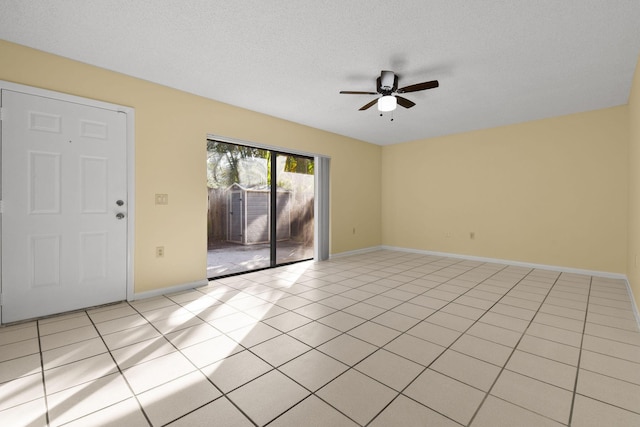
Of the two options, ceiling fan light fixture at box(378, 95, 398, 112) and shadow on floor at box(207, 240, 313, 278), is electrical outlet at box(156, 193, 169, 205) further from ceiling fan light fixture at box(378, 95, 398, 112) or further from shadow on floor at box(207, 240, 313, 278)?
ceiling fan light fixture at box(378, 95, 398, 112)

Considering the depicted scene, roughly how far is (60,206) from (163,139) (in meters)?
1.29

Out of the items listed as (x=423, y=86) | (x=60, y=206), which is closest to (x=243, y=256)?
(x=60, y=206)

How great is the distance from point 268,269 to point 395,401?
3.53 m

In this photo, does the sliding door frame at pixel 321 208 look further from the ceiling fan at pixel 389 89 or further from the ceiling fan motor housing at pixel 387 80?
the ceiling fan motor housing at pixel 387 80

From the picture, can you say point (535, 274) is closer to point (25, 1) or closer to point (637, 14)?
point (637, 14)

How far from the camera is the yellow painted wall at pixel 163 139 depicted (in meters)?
2.85

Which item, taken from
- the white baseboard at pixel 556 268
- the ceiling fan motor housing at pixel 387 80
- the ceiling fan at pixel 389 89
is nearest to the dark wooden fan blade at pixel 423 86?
the ceiling fan at pixel 389 89

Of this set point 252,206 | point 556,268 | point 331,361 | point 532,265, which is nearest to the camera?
point 331,361

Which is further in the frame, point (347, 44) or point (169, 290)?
point (169, 290)

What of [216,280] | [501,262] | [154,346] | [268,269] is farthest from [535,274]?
[154,346]

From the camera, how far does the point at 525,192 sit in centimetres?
504

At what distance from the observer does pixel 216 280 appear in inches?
165

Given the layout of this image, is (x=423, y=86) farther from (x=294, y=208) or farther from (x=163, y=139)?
(x=294, y=208)

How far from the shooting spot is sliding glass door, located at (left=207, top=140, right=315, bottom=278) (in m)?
4.53
